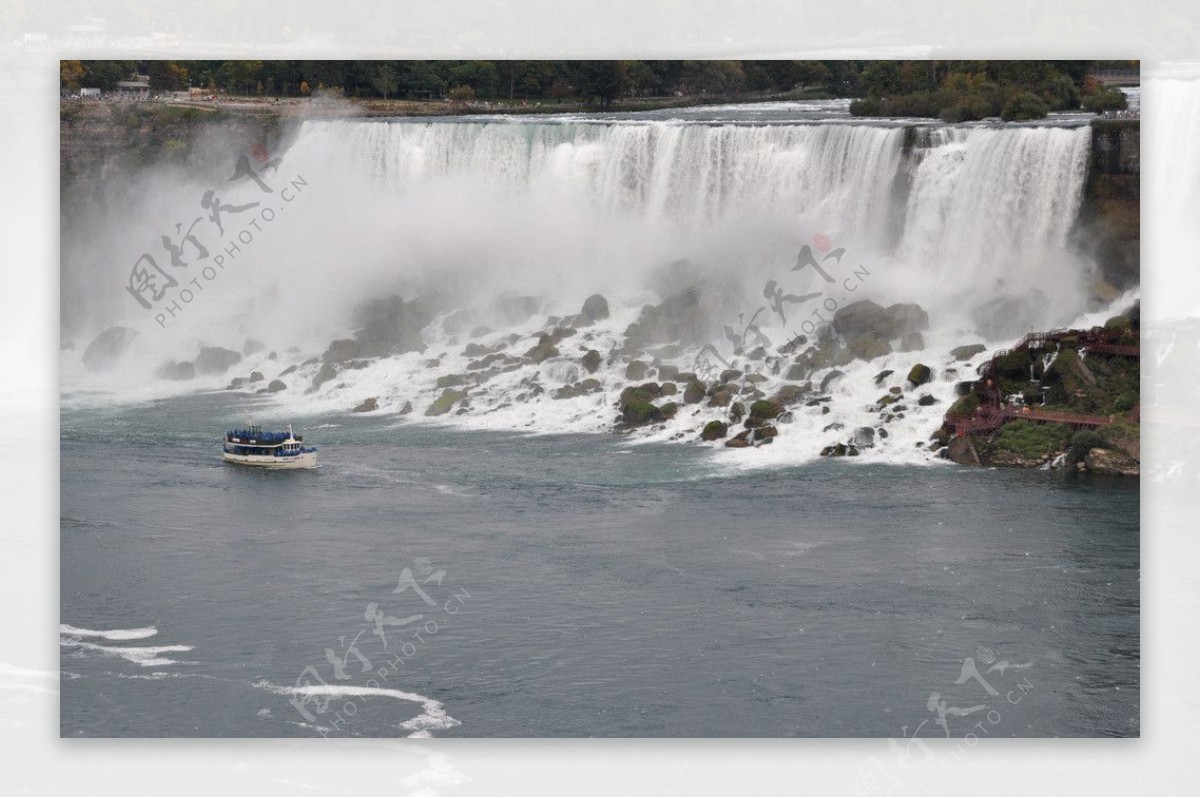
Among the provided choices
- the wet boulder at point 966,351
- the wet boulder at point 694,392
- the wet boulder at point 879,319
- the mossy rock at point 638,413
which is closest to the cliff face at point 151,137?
the mossy rock at point 638,413

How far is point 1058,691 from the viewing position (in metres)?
13.1

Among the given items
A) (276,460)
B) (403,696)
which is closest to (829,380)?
(276,460)

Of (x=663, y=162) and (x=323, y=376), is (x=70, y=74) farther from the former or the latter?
(x=663, y=162)

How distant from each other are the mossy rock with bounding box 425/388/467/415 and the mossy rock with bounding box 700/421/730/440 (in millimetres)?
1780

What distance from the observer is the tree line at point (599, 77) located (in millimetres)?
14203

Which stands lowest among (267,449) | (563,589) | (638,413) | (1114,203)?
(563,589)

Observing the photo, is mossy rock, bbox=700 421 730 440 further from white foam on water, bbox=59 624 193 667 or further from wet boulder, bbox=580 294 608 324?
white foam on water, bbox=59 624 193 667

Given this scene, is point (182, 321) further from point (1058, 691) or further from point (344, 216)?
point (1058, 691)

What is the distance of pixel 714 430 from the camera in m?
15.9

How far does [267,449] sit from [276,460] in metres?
0.18

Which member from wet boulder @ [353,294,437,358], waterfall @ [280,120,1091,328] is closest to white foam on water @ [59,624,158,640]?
wet boulder @ [353,294,437,358]

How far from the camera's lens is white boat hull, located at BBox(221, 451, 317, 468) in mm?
14969

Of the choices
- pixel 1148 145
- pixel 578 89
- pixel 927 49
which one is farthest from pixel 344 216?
pixel 1148 145

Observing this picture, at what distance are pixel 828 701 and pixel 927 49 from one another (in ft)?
13.5
